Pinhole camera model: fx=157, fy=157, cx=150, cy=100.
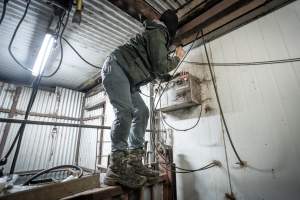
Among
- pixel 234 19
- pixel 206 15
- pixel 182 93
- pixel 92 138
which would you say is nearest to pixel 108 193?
pixel 182 93

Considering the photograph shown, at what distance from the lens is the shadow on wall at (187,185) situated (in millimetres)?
2330

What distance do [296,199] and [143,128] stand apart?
172 cm

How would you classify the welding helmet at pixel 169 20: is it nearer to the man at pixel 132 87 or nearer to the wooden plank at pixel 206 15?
the man at pixel 132 87

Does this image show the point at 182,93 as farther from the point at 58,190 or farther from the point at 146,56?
the point at 58,190

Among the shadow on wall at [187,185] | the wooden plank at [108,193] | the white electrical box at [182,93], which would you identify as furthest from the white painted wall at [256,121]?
the wooden plank at [108,193]

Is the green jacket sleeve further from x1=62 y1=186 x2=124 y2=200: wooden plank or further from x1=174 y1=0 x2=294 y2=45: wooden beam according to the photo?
x1=62 y1=186 x2=124 y2=200: wooden plank

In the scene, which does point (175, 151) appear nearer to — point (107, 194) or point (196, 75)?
point (196, 75)

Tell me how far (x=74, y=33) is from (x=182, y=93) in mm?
2489

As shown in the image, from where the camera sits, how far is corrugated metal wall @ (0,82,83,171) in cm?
491

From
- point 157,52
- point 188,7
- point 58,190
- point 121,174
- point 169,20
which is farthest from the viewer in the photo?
point 188,7

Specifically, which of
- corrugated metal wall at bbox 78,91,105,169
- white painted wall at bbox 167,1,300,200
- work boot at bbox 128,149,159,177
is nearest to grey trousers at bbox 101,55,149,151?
work boot at bbox 128,149,159,177

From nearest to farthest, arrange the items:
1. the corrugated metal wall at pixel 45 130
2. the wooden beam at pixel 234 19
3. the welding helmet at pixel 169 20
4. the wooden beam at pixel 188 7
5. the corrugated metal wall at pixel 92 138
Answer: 1. the welding helmet at pixel 169 20
2. the wooden beam at pixel 234 19
3. the wooden beam at pixel 188 7
4. the corrugated metal wall at pixel 45 130
5. the corrugated metal wall at pixel 92 138

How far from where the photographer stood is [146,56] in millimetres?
1754

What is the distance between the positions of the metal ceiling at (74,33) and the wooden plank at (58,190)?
2.46 m
